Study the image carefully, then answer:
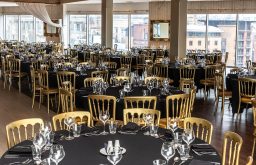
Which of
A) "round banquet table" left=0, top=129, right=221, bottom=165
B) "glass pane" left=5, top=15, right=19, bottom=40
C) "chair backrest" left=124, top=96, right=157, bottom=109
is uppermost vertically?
"glass pane" left=5, top=15, right=19, bottom=40

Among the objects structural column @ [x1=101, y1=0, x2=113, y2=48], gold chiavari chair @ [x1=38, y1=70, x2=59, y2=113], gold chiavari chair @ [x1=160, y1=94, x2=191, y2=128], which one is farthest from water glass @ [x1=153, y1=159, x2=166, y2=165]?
structural column @ [x1=101, y1=0, x2=113, y2=48]

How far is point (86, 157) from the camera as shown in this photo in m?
3.40

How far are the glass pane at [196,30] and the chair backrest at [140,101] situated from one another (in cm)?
1353

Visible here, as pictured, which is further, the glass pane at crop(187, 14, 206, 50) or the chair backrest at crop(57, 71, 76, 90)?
the glass pane at crop(187, 14, 206, 50)

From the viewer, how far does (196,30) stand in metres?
18.9

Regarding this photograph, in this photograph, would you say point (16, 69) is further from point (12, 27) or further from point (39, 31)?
point (12, 27)

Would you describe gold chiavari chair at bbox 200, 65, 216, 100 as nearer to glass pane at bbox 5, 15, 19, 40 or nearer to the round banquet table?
the round banquet table

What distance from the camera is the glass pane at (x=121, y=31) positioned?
854 inches

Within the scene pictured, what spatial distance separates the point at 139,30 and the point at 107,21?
17.0 ft

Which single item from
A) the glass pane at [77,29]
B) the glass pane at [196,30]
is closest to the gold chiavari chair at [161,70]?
the glass pane at [196,30]

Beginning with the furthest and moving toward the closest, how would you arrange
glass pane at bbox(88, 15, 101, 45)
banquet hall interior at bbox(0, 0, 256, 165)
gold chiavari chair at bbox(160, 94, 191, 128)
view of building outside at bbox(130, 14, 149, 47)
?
glass pane at bbox(88, 15, 101, 45), view of building outside at bbox(130, 14, 149, 47), gold chiavari chair at bbox(160, 94, 191, 128), banquet hall interior at bbox(0, 0, 256, 165)

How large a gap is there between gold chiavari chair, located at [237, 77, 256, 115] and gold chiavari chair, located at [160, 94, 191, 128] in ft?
7.05

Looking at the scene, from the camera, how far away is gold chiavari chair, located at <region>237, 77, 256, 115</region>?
25.6 ft

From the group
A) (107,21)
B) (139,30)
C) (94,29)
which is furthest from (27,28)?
(107,21)
